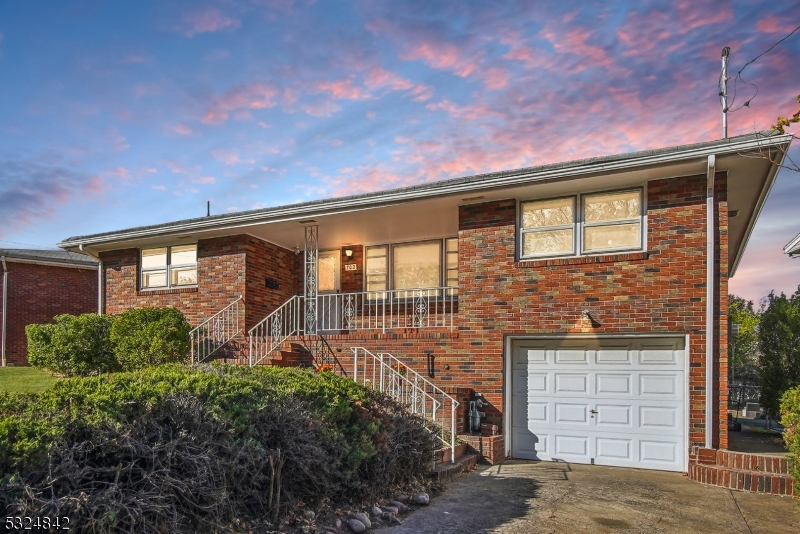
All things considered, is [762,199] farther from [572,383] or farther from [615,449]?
[615,449]

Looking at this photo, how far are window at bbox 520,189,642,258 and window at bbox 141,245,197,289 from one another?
27.2 ft

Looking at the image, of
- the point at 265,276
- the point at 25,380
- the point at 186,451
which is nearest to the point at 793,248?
the point at 265,276

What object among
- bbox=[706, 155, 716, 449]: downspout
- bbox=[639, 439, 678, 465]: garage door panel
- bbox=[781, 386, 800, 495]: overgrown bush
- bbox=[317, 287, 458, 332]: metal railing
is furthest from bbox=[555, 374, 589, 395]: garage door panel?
bbox=[317, 287, 458, 332]: metal railing

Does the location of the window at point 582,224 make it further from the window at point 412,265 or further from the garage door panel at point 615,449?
the window at point 412,265

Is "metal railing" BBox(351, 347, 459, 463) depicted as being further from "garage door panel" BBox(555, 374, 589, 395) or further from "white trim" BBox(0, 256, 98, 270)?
"white trim" BBox(0, 256, 98, 270)

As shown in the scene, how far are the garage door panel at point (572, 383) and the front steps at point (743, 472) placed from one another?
1.92m

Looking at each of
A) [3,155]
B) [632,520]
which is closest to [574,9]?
[632,520]

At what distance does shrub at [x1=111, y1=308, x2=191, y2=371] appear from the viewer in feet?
39.5

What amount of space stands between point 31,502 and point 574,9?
9.22 metres

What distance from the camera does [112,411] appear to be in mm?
4172

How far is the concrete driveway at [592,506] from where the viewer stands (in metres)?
5.94

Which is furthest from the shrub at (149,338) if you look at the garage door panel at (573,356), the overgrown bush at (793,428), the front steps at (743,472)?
the overgrown bush at (793,428)

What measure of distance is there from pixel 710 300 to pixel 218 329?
9.84 m

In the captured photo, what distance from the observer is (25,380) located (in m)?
12.4
